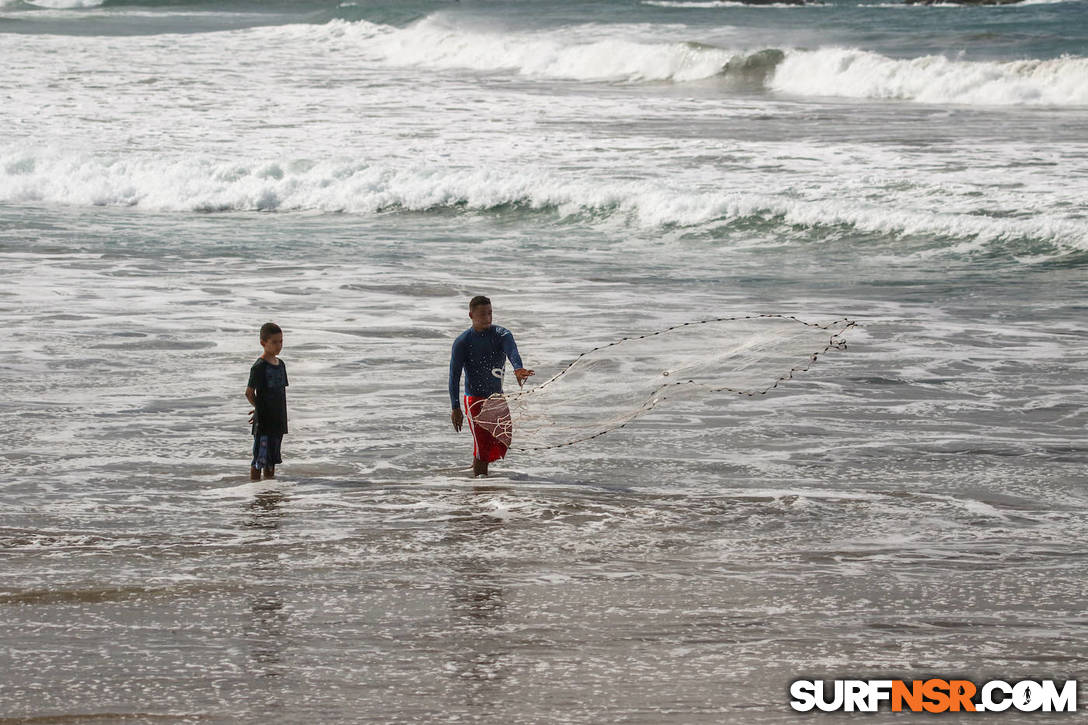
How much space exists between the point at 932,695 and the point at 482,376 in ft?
12.6

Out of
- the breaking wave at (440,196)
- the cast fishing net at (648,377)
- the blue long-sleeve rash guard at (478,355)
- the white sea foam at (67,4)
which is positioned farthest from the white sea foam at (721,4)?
the blue long-sleeve rash guard at (478,355)

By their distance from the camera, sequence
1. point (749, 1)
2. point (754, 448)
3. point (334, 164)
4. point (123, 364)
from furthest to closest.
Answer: point (749, 1), point (334, 164), point (123, 364), point (754, 448)

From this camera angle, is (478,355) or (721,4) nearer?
(478,355)

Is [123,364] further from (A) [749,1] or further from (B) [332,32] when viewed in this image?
(A) [749,1]

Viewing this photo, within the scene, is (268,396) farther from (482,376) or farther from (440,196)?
(440,196)

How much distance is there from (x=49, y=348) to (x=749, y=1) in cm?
7536

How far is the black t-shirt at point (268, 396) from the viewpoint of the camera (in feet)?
27.0

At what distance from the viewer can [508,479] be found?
335 inches

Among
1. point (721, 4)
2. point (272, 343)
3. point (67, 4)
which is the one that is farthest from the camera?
point (721, 4)

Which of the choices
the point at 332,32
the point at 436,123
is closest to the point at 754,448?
the point at 436,123

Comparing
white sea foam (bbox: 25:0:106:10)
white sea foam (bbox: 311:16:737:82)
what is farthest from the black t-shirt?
white sea foam (bbox: 25:0:106:10)

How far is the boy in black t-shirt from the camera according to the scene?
8219 millimetres

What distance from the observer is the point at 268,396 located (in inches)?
324

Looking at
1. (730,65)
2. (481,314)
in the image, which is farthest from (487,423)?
(730,65)
